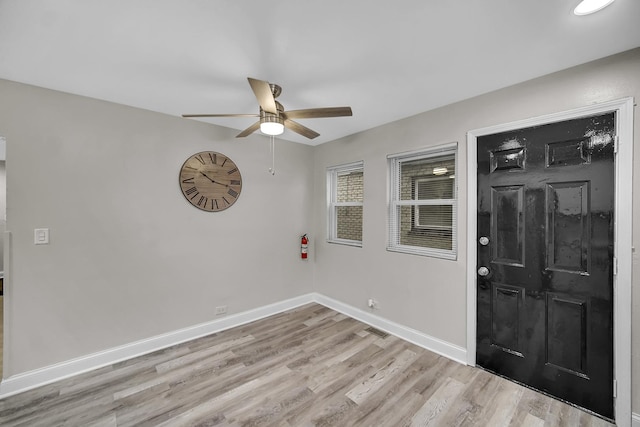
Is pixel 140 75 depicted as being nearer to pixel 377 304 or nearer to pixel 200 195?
pixel 200 195

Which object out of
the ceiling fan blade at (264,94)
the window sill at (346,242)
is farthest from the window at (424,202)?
the ceiling fan blade at (264,94)

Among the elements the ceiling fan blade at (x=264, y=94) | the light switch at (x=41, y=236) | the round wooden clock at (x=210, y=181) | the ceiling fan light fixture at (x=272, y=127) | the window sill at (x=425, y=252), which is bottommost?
the window sill at (x=425, y=252)

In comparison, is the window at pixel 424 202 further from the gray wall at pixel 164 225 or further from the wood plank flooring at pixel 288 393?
the wood plank flooring at pixel 288 393

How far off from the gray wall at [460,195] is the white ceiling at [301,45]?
0.46 ft

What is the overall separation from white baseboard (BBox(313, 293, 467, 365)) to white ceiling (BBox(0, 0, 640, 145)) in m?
2.39

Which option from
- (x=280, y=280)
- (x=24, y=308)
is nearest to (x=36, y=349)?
(x=24, y=308)

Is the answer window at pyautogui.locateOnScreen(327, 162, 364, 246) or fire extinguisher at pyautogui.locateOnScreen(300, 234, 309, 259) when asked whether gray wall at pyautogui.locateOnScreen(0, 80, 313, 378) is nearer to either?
fire extinguisher at pyautogui.locateOnScreen(300, 234, 309, 259)

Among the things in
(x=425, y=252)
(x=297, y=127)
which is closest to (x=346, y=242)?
(x=425, y=252)

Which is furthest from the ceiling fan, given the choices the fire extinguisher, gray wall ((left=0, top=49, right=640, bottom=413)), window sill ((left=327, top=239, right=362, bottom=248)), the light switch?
the fire extinguisher

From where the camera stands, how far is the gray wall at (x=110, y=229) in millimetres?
2104

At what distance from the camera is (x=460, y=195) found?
243 centimetres

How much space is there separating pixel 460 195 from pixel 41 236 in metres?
3.71

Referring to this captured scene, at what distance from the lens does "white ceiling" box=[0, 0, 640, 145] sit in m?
1.36

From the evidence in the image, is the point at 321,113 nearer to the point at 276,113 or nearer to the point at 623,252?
the point at 276,113
